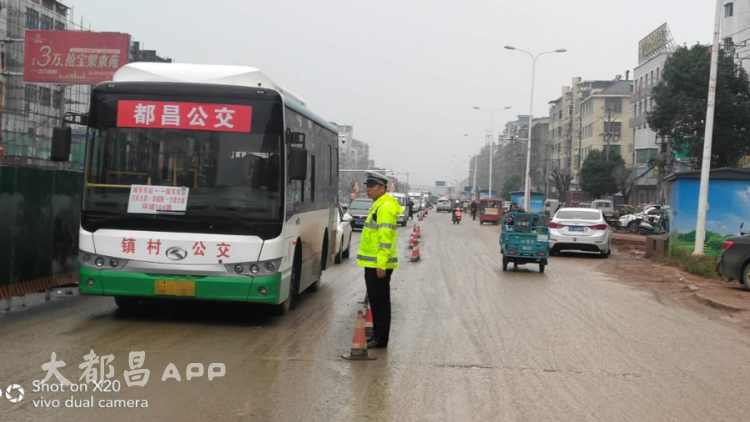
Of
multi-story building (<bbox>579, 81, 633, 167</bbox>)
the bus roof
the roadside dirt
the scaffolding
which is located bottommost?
the roadside dirt

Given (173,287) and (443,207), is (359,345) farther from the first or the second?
(443,207)

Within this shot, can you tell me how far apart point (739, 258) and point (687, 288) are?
4.93 feet

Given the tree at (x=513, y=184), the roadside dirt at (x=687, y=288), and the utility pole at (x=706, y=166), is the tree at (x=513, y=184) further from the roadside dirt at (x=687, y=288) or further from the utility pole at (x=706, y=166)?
the utility pole at (x=706, y=166)

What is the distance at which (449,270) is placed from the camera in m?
19.3

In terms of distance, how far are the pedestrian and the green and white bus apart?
1443 mm

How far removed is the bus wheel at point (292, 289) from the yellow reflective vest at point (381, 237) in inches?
93.5

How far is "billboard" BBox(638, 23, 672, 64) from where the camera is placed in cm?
7175

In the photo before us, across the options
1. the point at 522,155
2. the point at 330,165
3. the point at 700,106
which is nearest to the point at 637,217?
the point at 700,106

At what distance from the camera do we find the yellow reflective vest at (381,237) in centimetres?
836

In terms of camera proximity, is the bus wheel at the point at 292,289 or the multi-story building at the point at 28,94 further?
the multi-story building at the point at 28,94

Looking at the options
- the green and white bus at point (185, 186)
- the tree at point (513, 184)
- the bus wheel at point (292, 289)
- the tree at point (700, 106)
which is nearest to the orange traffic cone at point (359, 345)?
the green and white bus at point (185, 186)

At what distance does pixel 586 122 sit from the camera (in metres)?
104

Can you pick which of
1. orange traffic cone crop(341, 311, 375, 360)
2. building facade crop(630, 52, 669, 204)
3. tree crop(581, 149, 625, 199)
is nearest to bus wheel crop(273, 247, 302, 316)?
orange traffic cone crop(341, 311, 375, 360)

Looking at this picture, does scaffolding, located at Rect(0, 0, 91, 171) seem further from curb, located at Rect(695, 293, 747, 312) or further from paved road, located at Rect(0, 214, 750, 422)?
curb, located at Rect(695, 293, 747, 312)
